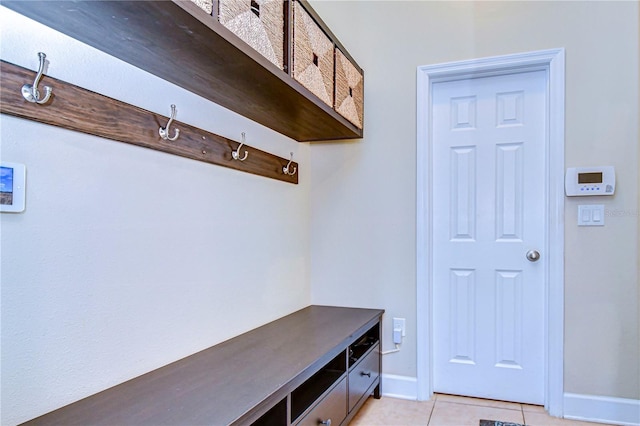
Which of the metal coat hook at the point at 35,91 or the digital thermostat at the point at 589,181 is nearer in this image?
the metal coat hook at the point at 35,91

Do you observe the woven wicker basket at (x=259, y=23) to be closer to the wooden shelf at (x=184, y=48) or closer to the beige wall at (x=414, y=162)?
the wooden shelf at (x=184, y=48)

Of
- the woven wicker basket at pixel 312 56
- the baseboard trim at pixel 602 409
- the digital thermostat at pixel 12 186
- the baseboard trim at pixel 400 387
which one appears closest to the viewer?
the digital thermostat at pixel 12 186

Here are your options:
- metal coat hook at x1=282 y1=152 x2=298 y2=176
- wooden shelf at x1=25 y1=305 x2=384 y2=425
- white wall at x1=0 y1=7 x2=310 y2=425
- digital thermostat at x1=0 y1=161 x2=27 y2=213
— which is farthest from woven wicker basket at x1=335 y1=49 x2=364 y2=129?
digital thermostat at x1=0 y1=161 x2=27 y2=213

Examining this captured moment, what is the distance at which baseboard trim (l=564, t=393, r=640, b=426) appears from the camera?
7.23ft

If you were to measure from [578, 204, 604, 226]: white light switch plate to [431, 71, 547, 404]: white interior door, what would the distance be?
19 cm

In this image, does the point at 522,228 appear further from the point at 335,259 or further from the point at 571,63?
the point at 335,259

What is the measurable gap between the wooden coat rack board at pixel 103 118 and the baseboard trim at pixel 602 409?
2267 millimetres

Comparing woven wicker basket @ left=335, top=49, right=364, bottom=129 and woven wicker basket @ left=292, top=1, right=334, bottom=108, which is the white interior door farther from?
woven wicker basket @ left=292, top=1, right=334, bottom=108

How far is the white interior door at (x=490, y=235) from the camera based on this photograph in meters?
2.46

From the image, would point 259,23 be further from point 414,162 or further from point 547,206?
point 547,206

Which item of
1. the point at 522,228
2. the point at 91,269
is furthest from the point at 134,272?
the point at 522,228

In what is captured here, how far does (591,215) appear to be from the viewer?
2.27 meters

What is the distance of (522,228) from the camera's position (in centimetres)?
248

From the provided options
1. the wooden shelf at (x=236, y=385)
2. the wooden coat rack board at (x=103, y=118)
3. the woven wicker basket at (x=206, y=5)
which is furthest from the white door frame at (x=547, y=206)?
the woven wicker basket at (x=206, y=5)
